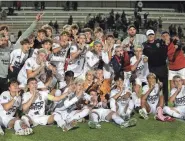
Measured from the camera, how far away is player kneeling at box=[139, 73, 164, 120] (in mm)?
8898

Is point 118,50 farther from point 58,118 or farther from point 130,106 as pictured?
point 58,118

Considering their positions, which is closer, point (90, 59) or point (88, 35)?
point (90, 59)

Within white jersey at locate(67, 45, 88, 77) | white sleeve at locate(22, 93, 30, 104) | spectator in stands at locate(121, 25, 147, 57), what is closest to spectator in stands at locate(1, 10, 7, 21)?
spectator in stands at locate(121, 25, 147, 57)

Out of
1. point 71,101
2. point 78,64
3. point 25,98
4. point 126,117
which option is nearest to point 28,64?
point 25,98

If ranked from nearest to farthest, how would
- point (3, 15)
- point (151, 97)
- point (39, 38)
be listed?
point (151, 97) → point (39, 38) → point (3, 15)

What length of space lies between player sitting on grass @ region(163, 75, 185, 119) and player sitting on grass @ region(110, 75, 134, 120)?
773 millimetres

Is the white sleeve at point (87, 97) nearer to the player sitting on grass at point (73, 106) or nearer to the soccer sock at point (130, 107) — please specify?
the player sitting on grass at point (73, 106)

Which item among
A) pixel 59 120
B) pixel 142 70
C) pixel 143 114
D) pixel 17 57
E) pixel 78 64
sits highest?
pixel 17 57

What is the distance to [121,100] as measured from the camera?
28.3 feet

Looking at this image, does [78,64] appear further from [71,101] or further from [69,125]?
A: [69,125]

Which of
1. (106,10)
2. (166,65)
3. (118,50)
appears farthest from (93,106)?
(106,10)

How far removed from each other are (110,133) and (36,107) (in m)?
1.47

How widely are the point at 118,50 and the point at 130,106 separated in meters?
1.23

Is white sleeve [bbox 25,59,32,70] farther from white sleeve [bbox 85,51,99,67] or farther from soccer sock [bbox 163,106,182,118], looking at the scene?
soccer sock [bbox 163,106,182,118]
